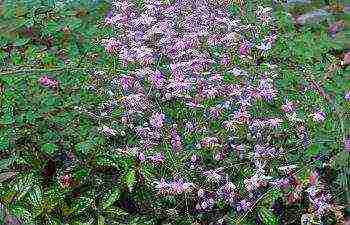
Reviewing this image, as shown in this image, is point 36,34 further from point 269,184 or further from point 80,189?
point 269,184

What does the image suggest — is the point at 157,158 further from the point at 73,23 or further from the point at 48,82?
the point at 73,23

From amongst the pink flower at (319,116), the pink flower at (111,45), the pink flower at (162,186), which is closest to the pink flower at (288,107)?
the pink flower at (319,116)

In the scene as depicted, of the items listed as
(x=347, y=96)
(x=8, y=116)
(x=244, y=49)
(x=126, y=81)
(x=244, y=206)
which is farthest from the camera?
(x=244, y=49)

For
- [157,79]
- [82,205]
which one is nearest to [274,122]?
[157,79]

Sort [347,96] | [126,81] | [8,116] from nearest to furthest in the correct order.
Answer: [347,96] → [8,116] → [126,81]

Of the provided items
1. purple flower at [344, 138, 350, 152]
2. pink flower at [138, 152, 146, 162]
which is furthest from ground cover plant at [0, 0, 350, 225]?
purple flower at [344, 138, 350, 152]

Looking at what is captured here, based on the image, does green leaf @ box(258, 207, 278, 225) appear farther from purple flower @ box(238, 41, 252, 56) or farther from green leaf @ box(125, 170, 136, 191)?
purple flower @ box(238, 41, 252, 56)
